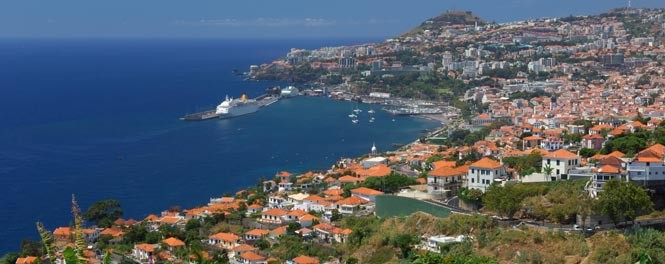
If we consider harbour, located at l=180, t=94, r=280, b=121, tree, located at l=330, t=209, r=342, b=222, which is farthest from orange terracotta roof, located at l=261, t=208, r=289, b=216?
harbour, located at l=180, t=94, r=280, b=121

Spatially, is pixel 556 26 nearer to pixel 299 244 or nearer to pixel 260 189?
pixel 260 189

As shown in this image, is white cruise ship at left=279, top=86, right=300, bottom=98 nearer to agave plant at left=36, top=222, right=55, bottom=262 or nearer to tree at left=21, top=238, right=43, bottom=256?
tree at left=21, top=238, right=43, bottom=256

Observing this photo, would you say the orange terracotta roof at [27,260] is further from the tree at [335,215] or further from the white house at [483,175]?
the white house at [483,175]

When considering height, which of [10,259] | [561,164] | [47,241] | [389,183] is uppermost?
[47,241]

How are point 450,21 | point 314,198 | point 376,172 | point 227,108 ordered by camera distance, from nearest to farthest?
1. point 314,198
2. point 376,172
3. point 227,108
4. point 450,21

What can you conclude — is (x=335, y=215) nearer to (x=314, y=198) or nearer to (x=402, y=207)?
(x=314, y=198)

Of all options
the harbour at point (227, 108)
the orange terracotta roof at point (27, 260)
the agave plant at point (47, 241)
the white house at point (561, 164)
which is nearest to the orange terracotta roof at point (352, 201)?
the white house at point (561, 164)

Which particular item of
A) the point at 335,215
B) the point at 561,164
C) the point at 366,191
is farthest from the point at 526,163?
the point at 335,215
